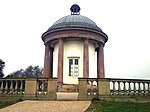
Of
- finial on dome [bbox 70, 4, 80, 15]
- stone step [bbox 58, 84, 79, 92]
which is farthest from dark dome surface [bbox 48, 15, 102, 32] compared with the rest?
stone step [bbox 58, 84, 79, 92]

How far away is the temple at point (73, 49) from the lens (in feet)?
91.6

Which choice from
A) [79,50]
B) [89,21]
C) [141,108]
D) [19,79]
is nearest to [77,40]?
[79,50]

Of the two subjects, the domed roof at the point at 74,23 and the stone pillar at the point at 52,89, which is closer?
the stone pillar at the point at 52,89

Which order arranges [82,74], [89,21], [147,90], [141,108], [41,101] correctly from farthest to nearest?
[89,21] → [82,74] → [147,90] → [41,101] → [141,108]

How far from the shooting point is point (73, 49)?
1131 inches

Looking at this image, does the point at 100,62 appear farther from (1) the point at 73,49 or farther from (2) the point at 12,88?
(2) the point at 12,88

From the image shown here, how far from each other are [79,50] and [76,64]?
1602mm

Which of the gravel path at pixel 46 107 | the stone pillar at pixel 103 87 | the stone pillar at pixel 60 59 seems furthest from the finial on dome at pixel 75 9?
the gravel path at pixel 46 107

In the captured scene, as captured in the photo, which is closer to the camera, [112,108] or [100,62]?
[112,108]

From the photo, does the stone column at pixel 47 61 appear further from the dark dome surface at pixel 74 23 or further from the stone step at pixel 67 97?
the stone step at pixel 67 97

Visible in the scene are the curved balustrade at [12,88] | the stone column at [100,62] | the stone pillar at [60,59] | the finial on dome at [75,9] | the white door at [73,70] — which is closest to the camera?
the curved balustrade at [12,88]

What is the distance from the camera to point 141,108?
45.5 feet

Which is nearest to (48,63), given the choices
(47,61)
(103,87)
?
(47,61)

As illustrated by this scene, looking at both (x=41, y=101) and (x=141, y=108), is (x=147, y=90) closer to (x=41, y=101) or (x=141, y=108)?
(x=141, y=108)
